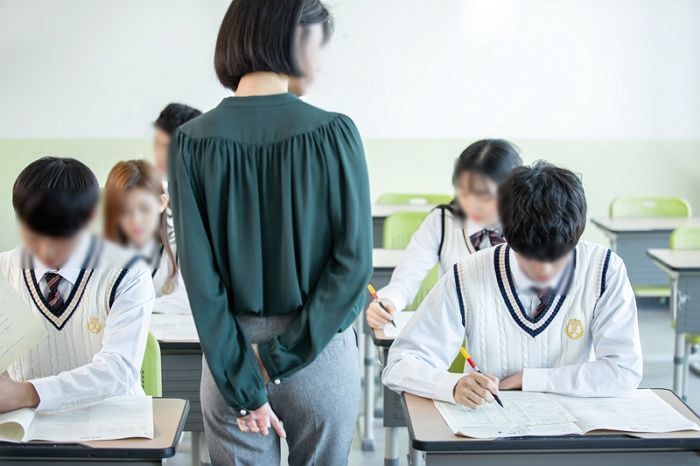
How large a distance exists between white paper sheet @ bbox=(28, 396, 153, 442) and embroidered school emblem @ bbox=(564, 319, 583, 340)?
A: 84 cm

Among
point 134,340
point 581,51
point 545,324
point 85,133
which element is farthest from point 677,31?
point 134,340

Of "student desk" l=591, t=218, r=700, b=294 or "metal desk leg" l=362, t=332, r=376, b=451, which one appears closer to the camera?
"metal desk leg" l=362, t=332, r=376, b=451

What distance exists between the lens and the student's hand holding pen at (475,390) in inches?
61.4

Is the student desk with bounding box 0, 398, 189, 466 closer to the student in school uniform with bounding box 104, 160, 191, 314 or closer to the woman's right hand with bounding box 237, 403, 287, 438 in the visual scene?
the woman's right hand with bounding box 237, 403, 287, 438

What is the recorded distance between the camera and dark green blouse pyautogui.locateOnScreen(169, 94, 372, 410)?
1.19 meters

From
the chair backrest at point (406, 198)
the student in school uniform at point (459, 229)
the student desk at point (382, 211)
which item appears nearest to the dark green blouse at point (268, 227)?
the student in school uniform at point (459, 229)

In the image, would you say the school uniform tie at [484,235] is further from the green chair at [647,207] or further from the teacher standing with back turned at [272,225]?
the green chair at [647,207]

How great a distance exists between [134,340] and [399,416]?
3.59ft

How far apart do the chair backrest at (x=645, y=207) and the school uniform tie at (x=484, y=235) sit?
8.32 ft

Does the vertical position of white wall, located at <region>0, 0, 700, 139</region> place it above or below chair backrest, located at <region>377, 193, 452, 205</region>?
above

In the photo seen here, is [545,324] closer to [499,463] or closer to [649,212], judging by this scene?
[499,463]

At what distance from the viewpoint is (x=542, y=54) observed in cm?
570

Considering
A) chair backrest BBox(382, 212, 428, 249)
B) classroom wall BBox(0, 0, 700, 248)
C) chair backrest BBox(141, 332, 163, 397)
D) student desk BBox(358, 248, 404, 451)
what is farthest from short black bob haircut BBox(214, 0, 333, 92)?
classroom wall BBox(0, 0, 700, 248)

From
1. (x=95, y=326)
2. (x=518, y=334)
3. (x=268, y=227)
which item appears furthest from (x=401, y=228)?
(x=268, y=227)
